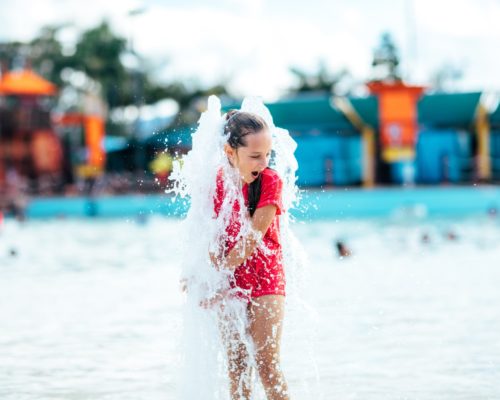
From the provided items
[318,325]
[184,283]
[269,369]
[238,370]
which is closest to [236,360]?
[238,370]

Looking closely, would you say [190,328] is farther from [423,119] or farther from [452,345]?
[423,119]

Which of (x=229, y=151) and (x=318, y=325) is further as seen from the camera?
(x=318, y=325)

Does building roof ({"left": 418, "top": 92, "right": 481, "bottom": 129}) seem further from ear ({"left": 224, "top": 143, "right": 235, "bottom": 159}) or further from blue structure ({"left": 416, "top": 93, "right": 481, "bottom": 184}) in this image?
ear ({"left": 224, "top": 143, "right": 235, "bottom": 159})

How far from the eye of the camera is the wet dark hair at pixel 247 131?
353 cm

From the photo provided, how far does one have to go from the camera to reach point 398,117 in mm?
28500

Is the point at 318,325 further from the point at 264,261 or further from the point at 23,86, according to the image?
the point at 23,86

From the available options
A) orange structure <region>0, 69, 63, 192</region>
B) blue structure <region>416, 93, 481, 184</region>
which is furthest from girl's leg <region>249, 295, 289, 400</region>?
orange structure <region>0, 69, 63, 192</region>

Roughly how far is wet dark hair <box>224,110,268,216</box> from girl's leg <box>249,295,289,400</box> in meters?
0.39

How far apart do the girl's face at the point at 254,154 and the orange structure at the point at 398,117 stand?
2529 centimetres

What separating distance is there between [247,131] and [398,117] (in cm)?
2559

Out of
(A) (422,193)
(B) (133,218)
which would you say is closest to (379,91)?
(A) (422,193)

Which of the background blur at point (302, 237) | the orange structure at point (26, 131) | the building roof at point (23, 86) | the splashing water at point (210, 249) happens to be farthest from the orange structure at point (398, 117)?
the splashing water at point (210, 249)

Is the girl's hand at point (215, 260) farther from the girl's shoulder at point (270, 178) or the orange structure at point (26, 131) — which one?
the orange structure at point (26, 131)

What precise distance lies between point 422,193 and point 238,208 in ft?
73.7
